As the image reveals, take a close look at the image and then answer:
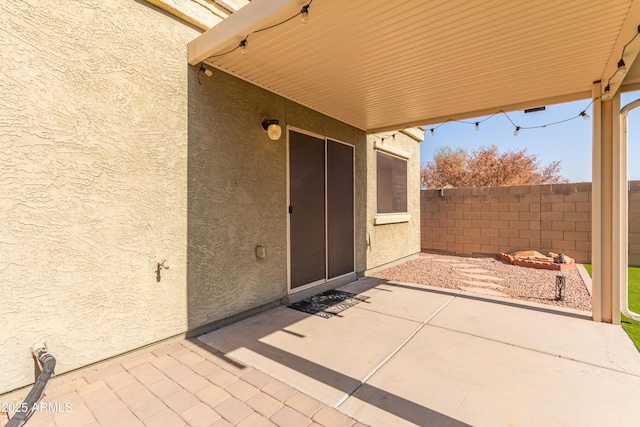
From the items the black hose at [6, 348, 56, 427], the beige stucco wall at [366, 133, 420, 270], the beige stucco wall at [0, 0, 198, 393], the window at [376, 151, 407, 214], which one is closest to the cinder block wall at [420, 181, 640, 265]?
the beige stucco wall at [366, 133, 420, 270]

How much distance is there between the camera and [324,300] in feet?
18.9

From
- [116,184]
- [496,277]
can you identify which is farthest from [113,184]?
[496,277]

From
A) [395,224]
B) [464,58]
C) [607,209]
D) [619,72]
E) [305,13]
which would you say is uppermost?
[464,58]

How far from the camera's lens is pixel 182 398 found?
280cm

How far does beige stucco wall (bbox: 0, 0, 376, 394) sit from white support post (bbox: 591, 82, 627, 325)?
5461 millimetres

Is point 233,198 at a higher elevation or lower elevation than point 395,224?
higher

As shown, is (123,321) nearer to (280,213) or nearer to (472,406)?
(280,213)

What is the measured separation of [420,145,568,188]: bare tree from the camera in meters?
21.7

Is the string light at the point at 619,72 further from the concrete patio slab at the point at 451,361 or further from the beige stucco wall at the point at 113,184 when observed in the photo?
the beige stucco wall at the point at 113,184

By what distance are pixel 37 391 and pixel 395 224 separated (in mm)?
8393

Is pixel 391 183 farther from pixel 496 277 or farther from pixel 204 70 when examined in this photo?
pixel 204 70

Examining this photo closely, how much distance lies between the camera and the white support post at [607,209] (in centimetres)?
443

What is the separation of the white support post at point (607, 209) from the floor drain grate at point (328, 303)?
3.82m

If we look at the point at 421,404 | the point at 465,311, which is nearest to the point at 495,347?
the point at 465,311
